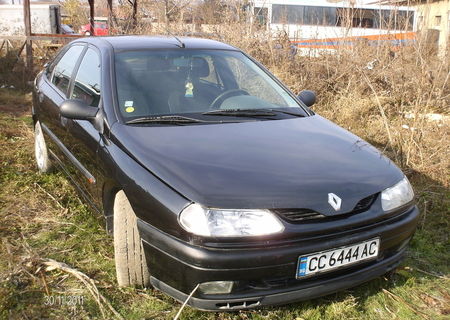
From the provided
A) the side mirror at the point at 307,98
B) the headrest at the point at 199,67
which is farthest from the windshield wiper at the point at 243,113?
the side mirror at the point at 307,98

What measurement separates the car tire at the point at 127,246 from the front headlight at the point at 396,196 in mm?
1347

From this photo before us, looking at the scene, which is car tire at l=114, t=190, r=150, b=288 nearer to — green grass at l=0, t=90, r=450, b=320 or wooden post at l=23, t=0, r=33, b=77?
green grass at l=0, t=90, r=450, b=320

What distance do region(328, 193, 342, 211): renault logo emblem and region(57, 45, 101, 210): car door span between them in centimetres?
148

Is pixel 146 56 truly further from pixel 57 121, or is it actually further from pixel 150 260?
pixel 150 260

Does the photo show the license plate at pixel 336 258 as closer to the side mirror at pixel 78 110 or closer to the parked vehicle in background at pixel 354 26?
the side mirror at pixel 78 110

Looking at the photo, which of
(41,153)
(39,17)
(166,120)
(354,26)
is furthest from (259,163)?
(39,17)

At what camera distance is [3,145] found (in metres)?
5.53

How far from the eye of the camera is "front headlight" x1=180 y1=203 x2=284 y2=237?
206 cm

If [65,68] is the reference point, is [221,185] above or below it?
below

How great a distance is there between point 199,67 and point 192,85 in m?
0.26

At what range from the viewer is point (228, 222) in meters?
2.08

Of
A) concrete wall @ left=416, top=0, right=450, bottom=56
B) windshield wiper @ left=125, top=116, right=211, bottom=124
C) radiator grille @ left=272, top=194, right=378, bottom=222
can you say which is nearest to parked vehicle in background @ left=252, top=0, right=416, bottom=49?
concrete wall @ left=416, top=0, right=450, bottom=56

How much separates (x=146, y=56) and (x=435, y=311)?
8.37ft

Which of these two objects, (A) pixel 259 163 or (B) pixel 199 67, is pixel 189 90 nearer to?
(B) pixel 199 67
